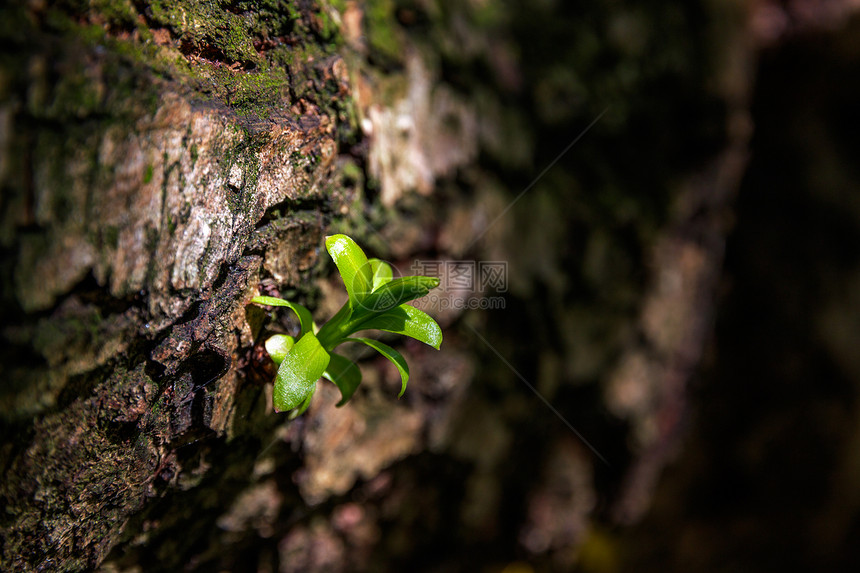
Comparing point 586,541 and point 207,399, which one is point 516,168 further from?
point 586,541

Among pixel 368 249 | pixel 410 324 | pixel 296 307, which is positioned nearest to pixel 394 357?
pixel 410 324

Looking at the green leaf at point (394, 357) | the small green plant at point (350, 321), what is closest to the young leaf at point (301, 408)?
the small green plant at point (350, 321)

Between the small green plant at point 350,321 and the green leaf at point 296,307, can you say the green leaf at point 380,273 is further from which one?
the green leaf at point 296,307

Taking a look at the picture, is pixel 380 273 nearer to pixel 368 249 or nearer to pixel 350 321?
pixel 350 321

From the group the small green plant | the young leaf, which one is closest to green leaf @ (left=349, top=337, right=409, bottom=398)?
the small green plant

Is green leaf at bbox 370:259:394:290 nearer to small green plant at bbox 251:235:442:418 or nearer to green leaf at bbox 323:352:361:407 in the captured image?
small green plant at bbox 251:235:442:418

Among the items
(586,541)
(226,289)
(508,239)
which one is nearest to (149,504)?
(226,289)
